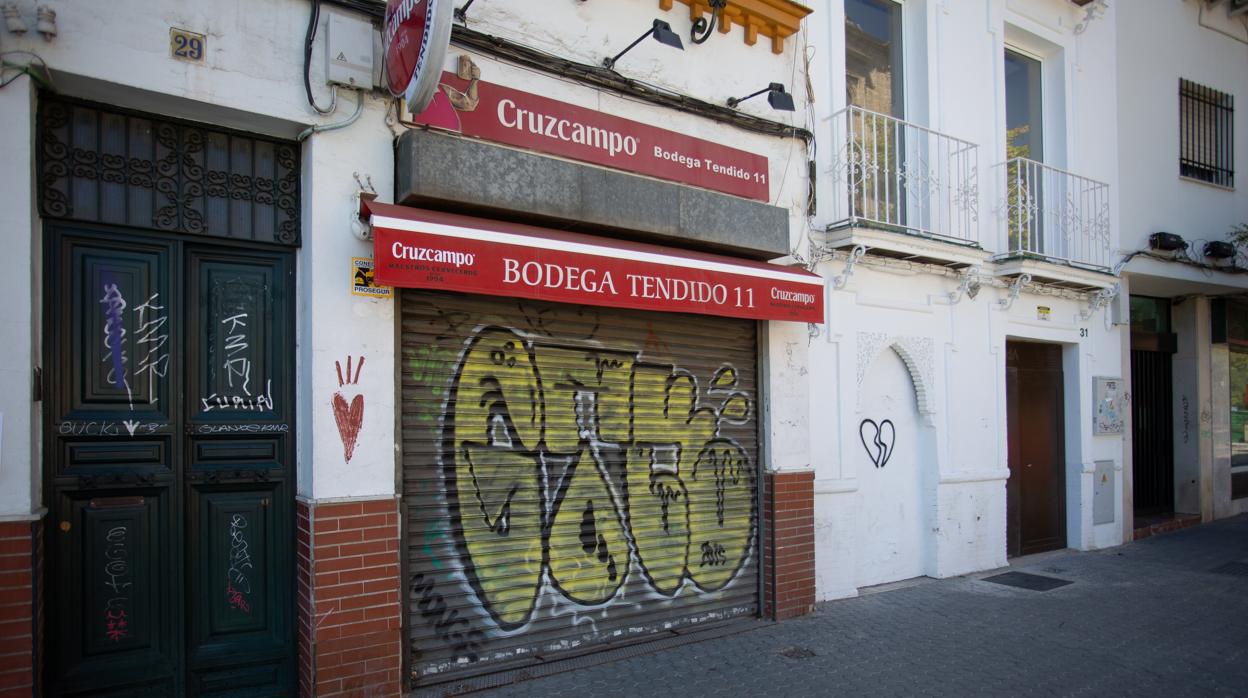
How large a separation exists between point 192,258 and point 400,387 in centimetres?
143

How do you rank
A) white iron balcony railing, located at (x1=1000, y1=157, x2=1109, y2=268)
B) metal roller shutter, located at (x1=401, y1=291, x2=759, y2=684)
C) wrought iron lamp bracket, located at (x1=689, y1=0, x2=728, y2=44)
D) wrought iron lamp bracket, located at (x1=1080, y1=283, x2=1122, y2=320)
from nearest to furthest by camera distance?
metal roller shutter, located at (x1=401, y1=291, x2=759, y2=684), wrought iron lamp bracket, located at (x1=689, y1=0, x2=728, y2=44), white iron balcony railing, located at (x1=1000, y1=157, x2=1109, y2=268), wrought iron lamp bracket, located at (x1=1080, y1=283, x2=1122, y2=320)

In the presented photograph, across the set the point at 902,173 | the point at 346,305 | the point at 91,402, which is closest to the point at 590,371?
the point at 346,305

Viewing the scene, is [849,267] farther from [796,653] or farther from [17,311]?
[17,311]

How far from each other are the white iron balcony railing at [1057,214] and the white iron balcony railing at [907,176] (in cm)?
88

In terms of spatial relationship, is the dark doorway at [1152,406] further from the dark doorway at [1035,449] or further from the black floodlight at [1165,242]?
the dark doorway at [1035,449]

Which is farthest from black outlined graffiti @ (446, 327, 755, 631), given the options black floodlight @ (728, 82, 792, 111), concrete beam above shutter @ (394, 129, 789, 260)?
black floodlight @ (728, 82, 792, 111)

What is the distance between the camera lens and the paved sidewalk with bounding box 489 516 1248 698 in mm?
5379

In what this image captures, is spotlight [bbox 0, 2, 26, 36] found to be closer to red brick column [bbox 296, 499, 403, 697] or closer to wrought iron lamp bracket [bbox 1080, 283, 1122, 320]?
red brick column [bbox 296, 499, 403, 697]

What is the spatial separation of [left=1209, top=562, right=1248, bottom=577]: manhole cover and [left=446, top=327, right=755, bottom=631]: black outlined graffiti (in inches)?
255

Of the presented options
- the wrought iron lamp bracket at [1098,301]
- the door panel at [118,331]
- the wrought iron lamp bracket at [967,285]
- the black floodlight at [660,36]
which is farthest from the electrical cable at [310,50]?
the wrought iron lamp bracket at [1098,301]

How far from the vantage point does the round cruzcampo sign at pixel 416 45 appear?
13.4ft

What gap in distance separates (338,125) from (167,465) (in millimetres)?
2257

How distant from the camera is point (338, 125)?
4773 mm

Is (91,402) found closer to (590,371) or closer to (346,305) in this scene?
(346,305)
